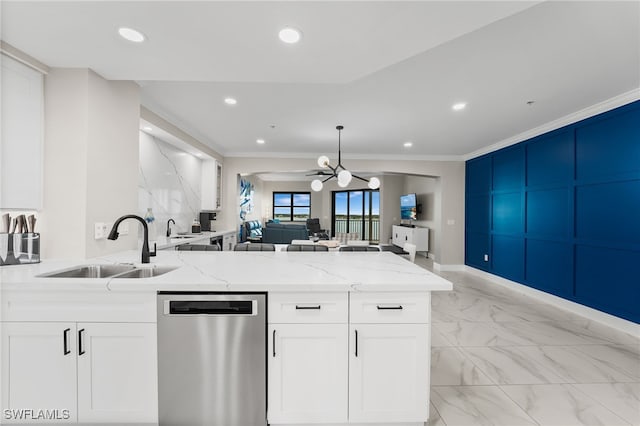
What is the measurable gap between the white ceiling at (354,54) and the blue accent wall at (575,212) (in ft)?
1.59

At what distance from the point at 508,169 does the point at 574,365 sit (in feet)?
10.9

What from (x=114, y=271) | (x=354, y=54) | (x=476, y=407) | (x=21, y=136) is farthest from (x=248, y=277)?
(x=21, y=136)

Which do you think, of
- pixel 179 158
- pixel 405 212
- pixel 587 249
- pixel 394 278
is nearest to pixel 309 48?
pixel 394 278

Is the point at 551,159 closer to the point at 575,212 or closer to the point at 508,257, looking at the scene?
the point at 575,212

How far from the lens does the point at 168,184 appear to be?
3980 millimetres

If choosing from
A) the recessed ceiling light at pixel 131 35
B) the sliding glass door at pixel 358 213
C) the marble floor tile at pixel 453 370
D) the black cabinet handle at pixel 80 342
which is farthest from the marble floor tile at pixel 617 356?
the sliding glass door at pixel 358 213

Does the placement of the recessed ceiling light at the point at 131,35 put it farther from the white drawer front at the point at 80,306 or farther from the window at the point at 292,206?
the window at the point at 292,206

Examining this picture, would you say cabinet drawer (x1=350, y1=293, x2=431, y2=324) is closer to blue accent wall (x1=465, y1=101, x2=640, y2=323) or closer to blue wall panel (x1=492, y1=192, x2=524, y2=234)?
blue accent wall (x1=465, y1=101, x2=640, y2=323)

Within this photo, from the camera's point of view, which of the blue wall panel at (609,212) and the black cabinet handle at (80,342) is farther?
the blue wall panel at (609,212)

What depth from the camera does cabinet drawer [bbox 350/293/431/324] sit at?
140cm

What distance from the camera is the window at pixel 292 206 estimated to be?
35.2 feet

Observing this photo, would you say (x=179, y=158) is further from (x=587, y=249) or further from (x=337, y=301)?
(x=587, y=249)

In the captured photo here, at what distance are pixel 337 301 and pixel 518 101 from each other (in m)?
3.28

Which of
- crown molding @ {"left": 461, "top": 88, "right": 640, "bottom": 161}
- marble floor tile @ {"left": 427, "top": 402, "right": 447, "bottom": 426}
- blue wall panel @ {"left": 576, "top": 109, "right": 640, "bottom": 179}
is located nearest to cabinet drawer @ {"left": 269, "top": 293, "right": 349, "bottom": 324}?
marble floor tile @ {"left": 427, "top": 402, "right": 447, "bottom": 426}
